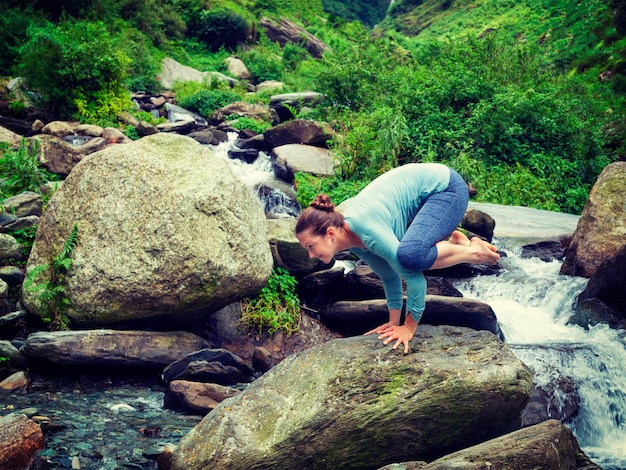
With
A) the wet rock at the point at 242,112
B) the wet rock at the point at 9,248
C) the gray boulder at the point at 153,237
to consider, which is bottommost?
the wet rock at the point at 242,112

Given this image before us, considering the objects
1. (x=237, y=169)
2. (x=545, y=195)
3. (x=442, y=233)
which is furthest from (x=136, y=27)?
(x=442, y=233)

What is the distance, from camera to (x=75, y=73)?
672 inches

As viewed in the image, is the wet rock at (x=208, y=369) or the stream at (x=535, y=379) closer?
the stream at (x=535, y=379)

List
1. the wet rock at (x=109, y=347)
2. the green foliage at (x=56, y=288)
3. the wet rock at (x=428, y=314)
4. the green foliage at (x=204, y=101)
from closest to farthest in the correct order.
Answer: the wet rock at (x=109, y=347)
the green foliage at (x=56, y=288)
the wet rock at (x=428, y=314)
the green foliage at (x=204, y=101)

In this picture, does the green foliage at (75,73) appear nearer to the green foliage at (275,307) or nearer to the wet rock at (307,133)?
the wet rock at (307,133)

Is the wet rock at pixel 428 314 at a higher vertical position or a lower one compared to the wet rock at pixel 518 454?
lower

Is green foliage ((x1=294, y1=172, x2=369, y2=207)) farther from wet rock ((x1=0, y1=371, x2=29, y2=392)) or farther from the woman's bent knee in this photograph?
the woman's bent knee

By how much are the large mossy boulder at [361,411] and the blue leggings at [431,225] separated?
0.92 m

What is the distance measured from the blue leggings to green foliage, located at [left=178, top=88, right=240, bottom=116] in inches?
755

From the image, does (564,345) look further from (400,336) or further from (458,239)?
(400,336)

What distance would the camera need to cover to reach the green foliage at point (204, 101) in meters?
22.7

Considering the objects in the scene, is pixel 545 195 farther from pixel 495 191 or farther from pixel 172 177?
pixel 172 177

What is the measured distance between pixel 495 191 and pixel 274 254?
29.6 ft

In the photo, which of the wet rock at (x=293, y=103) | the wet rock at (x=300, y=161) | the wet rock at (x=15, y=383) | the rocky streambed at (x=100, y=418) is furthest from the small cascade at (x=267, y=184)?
the wet rock at (x=15, y=383)
